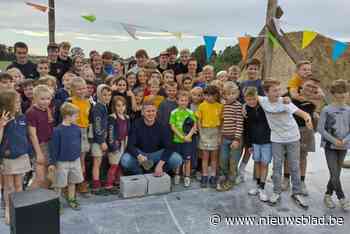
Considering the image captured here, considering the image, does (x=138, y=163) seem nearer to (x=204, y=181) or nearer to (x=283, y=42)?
(x=204, y=181)

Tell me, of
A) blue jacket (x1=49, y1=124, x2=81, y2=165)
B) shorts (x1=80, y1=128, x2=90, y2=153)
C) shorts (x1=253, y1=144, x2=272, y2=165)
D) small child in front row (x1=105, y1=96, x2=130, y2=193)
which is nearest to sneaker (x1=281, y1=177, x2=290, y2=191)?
shorts (x1=253, y1=144, x2=272, y2=165)

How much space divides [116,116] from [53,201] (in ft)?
7.02

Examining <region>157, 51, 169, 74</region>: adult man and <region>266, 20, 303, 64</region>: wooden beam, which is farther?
<region>266, 20, 303, 64</region>: wooden beam

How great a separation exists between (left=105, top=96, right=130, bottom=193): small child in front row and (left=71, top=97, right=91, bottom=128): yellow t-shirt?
10.2 inches

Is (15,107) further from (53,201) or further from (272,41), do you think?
(272,41)

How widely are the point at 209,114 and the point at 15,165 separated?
7.37 ft

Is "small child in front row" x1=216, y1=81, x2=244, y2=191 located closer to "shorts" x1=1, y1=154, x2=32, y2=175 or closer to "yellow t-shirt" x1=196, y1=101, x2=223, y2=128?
"yellow t-shirt" x1=196, y1=101, x2=223, y2=128

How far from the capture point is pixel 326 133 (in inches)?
156

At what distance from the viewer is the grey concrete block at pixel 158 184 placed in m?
4.24

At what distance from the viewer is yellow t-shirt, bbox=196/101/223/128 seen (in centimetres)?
448

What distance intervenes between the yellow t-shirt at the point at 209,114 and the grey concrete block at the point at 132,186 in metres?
1.00

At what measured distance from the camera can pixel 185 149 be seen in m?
4.55

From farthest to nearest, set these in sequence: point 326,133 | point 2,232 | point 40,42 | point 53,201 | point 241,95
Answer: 1. point 40,42
2. point 241,95
3. point 326,133
4. point 2,232
5. point 53,201

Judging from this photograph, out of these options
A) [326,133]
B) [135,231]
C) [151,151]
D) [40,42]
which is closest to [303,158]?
[326,133]
